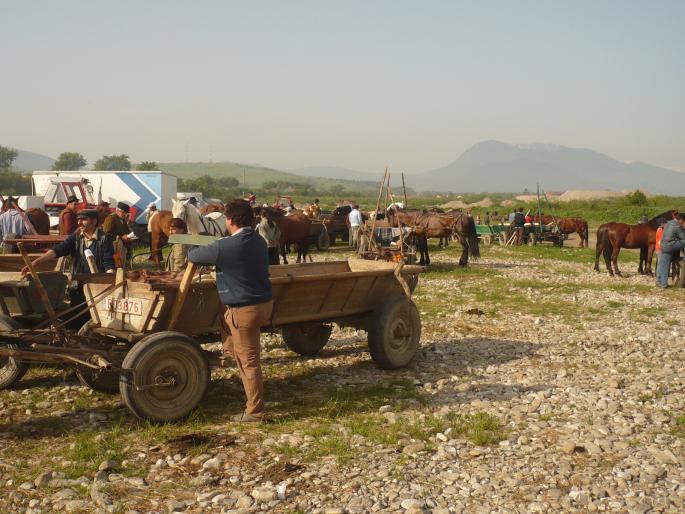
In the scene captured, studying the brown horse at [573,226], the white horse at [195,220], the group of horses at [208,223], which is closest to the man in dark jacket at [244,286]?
the group of horses at [208,223]

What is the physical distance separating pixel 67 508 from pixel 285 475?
4.83ft

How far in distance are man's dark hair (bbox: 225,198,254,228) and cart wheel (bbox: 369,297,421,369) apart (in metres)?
2.43

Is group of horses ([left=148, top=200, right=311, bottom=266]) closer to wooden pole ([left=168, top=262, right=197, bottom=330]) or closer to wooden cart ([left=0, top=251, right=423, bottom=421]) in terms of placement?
wooden cart ([left=0, top=251, right=423, bottom=421])

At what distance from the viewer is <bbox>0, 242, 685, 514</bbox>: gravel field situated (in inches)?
188

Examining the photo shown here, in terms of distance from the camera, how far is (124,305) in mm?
6410

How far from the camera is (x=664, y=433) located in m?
6.16

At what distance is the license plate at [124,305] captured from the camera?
6310 millimetres

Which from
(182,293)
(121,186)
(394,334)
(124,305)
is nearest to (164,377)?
(182,293)

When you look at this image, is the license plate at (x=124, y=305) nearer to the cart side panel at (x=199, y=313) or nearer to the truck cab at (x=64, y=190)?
the cart side panel at (x=199, y=313)

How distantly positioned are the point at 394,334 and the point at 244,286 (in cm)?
269

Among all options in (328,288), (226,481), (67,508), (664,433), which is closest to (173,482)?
(226,481)

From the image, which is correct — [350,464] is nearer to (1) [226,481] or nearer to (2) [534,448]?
(1) [226,481]

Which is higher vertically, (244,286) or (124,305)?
(244,286)

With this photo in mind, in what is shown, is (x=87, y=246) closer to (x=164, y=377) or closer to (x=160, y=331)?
(x=160, y=331)
